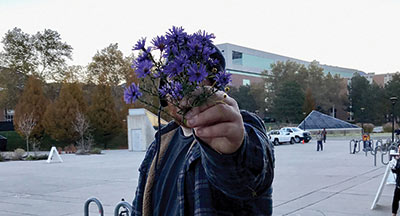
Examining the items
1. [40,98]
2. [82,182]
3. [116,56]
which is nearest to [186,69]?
[82,182]

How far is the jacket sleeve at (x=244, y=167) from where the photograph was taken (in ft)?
4.23

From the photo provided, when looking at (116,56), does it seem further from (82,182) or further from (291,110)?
(82,182)

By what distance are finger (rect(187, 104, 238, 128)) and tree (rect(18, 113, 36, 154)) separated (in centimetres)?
3478

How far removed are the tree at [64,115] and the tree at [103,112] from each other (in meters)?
1.43

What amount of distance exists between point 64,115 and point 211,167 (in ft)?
126

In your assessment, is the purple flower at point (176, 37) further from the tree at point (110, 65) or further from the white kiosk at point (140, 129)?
the tree at point (110, 65)

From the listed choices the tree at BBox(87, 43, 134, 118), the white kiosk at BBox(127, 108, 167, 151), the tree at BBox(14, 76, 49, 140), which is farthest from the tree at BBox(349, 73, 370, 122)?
the tree at BBox(14, 76, 49, 140)

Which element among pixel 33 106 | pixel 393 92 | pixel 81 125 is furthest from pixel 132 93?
pixel 393 92

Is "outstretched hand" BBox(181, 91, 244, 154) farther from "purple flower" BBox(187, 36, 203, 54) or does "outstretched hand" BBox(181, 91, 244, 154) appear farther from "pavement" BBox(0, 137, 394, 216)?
"pavement" BBox(0, 137, 394, 216)

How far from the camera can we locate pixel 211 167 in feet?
4.44

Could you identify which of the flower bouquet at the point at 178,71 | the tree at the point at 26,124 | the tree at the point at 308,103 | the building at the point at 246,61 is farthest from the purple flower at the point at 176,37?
the building at the point at 246,61

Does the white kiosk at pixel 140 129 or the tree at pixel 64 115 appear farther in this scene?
the tree at pixel 64 115

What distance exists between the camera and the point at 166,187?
1719 millimetres

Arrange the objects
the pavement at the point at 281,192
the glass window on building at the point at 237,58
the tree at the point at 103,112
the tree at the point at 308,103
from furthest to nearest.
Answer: the glass window on building at the point at 237,58
the tree at the point at 308,103
the tree at the point at 103,112
the pavement at the point at 281,192
